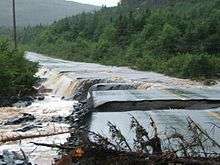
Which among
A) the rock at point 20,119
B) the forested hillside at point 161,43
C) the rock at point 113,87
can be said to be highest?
the rock at point 20,119

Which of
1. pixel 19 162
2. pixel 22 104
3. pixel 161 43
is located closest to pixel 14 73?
pixel 22 104

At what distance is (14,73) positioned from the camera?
1013 inches

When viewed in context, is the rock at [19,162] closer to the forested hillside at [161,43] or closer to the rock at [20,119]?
the rock at [20,119]

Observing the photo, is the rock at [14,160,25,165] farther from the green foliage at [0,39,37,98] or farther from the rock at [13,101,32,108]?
the green foliage at [0,39,37,98]

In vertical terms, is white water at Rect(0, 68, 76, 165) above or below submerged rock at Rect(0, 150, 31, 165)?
below

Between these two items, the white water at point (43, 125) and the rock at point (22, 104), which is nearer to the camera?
the white water at point (43, 125)

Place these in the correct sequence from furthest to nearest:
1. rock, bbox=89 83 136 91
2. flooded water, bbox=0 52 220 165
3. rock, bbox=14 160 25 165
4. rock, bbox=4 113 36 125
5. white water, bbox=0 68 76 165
→ rock, bbox=89 83 136 91 → rock, bbox=4 113 36 125 → flooded water, bbox=0 52 220 165 → white water, bbox=0 68 76 165 → rock, bbox=14 160 25 165

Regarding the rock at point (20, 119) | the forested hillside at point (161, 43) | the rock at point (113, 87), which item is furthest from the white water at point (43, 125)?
the forested hillside at point (161, 43)

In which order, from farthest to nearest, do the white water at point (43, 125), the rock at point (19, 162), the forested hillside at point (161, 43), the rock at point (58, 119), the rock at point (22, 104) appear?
the forested hillside at point (161, 43) → the rock at point (22, 104) → the rock at point (58, 119) → the white water at point (43, 125) → the rock at point (19, 162)

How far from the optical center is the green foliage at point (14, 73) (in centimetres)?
2484

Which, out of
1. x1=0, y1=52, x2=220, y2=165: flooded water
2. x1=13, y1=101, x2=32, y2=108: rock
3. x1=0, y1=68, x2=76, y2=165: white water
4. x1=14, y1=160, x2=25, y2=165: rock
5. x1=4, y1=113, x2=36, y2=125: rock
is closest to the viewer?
x1=14, y1=160, x2=25, y2=165: rock

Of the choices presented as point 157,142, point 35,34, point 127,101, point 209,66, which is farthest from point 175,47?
point 35,34

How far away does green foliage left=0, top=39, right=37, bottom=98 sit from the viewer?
978 inches

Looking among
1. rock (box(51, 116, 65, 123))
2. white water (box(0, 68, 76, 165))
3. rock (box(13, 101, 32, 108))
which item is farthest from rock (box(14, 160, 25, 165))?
rock (box(13, 101, 32, 108))
